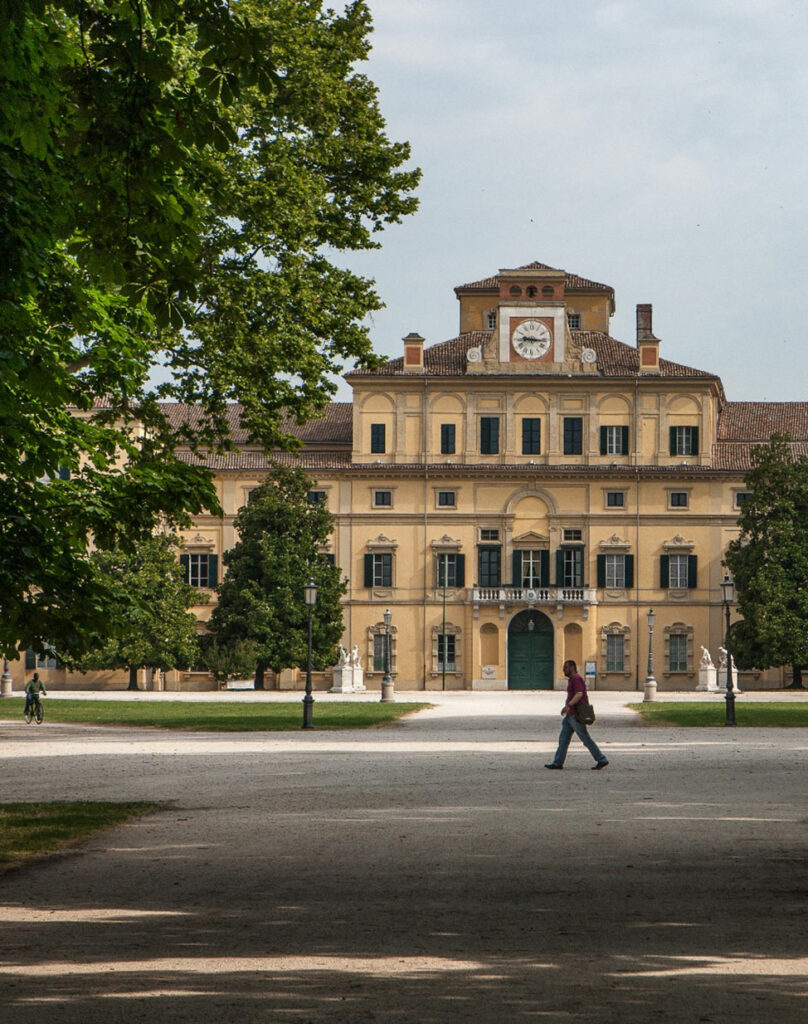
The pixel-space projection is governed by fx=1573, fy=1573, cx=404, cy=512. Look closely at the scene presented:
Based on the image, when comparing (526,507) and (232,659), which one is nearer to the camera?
(232,659)

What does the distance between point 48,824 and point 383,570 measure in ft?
201

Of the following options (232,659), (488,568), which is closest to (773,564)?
(488,568)

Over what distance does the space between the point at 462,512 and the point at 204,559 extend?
12.7 m

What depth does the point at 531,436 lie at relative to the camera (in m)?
75.1

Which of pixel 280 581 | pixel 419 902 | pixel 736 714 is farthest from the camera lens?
pixel 280 581

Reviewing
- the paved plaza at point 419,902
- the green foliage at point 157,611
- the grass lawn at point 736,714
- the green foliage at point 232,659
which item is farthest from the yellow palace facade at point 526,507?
the paved plaza at point 419,902

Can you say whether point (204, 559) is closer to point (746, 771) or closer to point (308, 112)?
point (308, 112)

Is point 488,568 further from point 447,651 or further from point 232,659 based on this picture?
point 232,659

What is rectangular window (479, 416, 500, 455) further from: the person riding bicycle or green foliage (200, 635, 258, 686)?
the person riding bicycle

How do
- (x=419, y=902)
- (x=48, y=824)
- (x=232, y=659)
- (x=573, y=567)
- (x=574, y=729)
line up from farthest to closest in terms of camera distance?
(x=573, y=567) → (x=232, y=659) → (x=574, y=729) → (x=48, y=824) → (x=419, y=902)

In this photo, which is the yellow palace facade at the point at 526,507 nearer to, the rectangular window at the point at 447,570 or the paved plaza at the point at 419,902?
the rectangular window at the point at 447,570

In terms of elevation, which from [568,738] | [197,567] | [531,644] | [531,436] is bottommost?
[568,738]

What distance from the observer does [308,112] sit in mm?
26328

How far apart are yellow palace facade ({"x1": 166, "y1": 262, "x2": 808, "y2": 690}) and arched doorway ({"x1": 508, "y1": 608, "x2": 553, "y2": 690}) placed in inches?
2.6
